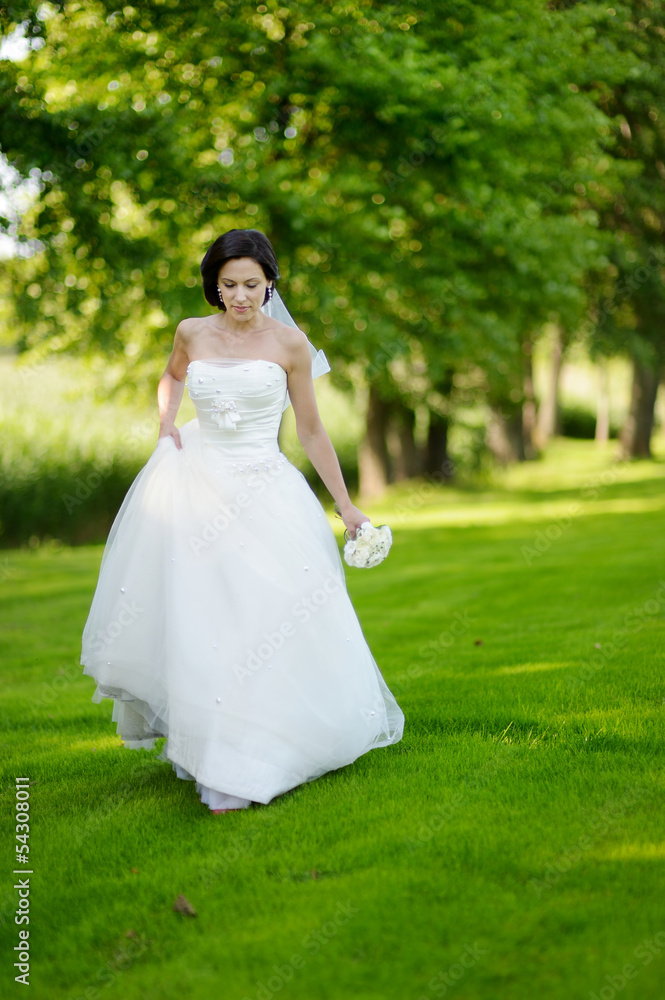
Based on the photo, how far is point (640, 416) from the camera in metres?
26.2

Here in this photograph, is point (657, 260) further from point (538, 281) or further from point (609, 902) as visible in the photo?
point (609, 902)

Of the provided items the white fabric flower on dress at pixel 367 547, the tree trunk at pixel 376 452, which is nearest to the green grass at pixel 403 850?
the white fabric flower on dress at pixel 367 547

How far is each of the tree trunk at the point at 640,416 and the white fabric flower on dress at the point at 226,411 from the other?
73.9 ft

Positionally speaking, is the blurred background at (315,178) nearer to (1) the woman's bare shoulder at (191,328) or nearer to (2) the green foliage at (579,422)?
(1) the woman's bare shoulder at (191,328)

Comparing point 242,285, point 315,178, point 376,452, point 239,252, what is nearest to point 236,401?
point 242,285

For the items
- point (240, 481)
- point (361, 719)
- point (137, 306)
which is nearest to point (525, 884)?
point (361, 719)

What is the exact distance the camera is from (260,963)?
2.95 metres

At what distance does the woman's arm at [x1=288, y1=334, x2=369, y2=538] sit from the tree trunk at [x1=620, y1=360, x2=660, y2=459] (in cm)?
2209

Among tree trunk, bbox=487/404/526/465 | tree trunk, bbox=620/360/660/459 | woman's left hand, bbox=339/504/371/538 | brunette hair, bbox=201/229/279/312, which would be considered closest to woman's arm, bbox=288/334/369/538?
woman's left hand, bbox=339/504/371/538

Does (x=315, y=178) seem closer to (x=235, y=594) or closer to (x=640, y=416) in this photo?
(x=235, y=594)

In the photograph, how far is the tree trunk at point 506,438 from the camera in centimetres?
2523

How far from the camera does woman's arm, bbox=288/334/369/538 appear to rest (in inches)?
182

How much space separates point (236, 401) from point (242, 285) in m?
0.57

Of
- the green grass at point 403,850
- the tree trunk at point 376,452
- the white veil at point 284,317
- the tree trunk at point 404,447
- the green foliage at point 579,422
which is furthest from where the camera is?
the green foliage at point 579,422
